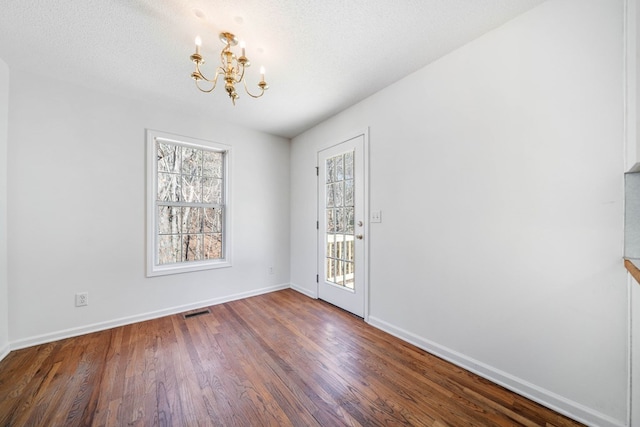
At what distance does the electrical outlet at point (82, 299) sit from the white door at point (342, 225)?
247cm

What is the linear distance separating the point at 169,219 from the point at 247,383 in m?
2.18

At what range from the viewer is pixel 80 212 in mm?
2307

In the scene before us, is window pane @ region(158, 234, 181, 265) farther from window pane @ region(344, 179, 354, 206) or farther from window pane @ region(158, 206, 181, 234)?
window pane @ region(344, 179, 354, 206)

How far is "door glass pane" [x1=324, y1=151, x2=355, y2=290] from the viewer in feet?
9.23

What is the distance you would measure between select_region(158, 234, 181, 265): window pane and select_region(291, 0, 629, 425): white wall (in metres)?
2.60

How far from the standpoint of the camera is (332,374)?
1.69 metres

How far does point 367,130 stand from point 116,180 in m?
2.71

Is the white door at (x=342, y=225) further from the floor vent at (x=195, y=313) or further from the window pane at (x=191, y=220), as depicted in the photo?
Answer: the window pane at (x=191, y=220)

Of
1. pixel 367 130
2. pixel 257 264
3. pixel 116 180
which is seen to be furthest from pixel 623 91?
pixel 116 180

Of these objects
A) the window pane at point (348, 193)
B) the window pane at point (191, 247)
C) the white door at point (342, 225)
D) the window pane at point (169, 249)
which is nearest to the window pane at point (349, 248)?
the white door at point (342, 225)

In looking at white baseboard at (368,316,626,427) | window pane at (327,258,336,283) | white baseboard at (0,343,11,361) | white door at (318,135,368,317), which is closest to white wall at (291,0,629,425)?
white baseboard at (368,316,626,427)

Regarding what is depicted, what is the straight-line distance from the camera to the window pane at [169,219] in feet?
9.39

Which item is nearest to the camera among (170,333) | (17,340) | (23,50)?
(23,50)

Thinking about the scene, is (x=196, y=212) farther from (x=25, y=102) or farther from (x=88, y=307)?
(x=25, y=102)
